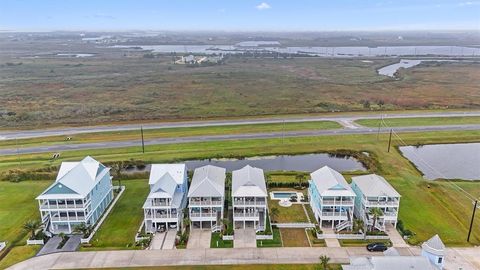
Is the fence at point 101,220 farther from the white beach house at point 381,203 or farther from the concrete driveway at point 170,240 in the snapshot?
the white beach house at point 381,203

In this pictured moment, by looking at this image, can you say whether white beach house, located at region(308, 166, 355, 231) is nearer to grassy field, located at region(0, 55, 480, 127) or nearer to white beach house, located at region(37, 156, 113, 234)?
white beach house, located at region(37, 156, 113, 234)

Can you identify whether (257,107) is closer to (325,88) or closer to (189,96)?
(189,96)

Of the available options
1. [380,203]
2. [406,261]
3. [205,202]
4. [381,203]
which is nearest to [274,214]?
[205,202]

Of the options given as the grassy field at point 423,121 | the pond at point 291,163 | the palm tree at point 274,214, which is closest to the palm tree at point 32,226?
the pond at point 291,163

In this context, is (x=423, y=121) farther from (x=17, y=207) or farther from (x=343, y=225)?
(x=17, y=207)

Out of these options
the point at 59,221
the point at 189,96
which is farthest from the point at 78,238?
the point at 189,96

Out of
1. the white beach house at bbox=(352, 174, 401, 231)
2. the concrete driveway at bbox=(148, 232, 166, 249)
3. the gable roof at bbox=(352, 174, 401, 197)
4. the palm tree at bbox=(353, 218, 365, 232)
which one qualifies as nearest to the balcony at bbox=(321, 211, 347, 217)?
the palm tree at bbox=(353, 218, 365, 232)
